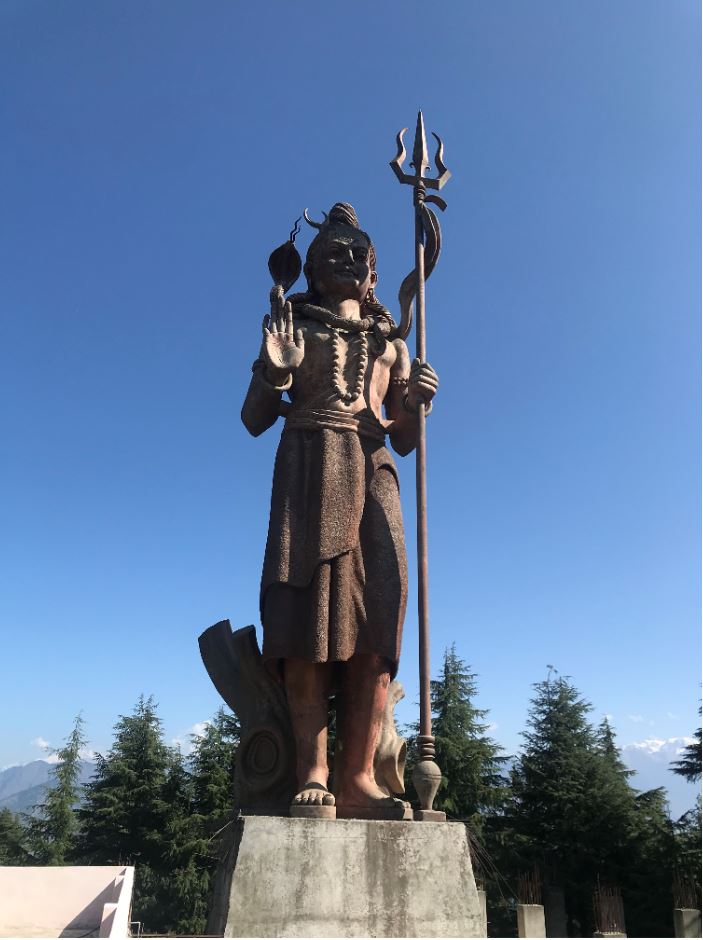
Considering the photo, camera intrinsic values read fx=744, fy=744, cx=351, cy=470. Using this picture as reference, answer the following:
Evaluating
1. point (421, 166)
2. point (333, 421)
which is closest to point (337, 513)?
point (333, 421)

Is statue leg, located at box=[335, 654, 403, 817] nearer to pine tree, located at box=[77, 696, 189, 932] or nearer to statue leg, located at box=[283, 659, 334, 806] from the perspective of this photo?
statue leg, located at box=[283, 659, 334, 806]

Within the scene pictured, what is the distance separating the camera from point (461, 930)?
14.4 ft

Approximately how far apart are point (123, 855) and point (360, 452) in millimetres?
30895

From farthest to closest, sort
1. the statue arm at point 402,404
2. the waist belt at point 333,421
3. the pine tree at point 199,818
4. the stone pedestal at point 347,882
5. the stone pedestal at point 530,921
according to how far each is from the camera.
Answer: the pine tree at point 199,818 → the stone pedestal at point 530,921 → the statue arm at point 402,404 → the waist belt at point 333,421 → the stone pedestal at point 347,882

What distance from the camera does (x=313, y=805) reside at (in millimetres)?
4668

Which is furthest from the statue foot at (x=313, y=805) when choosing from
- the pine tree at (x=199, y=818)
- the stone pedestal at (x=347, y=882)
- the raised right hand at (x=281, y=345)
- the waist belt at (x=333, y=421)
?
the pine tree at (x=199, y=818)

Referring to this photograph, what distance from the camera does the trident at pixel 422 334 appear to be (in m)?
4.73

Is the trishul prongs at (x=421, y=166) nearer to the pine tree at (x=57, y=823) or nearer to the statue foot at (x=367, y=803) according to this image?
the statue foot at (x=367, y=803)

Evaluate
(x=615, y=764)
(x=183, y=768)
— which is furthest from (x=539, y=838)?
(x=183, y=768)

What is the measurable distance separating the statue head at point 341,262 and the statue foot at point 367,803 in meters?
3.96

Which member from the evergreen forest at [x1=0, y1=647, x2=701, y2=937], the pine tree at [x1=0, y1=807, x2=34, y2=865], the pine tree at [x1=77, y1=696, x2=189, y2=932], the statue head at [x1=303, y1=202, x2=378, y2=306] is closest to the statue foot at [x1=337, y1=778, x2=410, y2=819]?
the statue head at [x1=303, y1=202, x2=378, y2=306]

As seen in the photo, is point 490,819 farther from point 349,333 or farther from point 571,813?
point 349,333

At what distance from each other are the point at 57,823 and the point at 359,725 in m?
36.2

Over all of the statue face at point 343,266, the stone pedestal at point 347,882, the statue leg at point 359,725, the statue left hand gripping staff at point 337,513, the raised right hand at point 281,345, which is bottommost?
the stone pedestal at point 347,882
